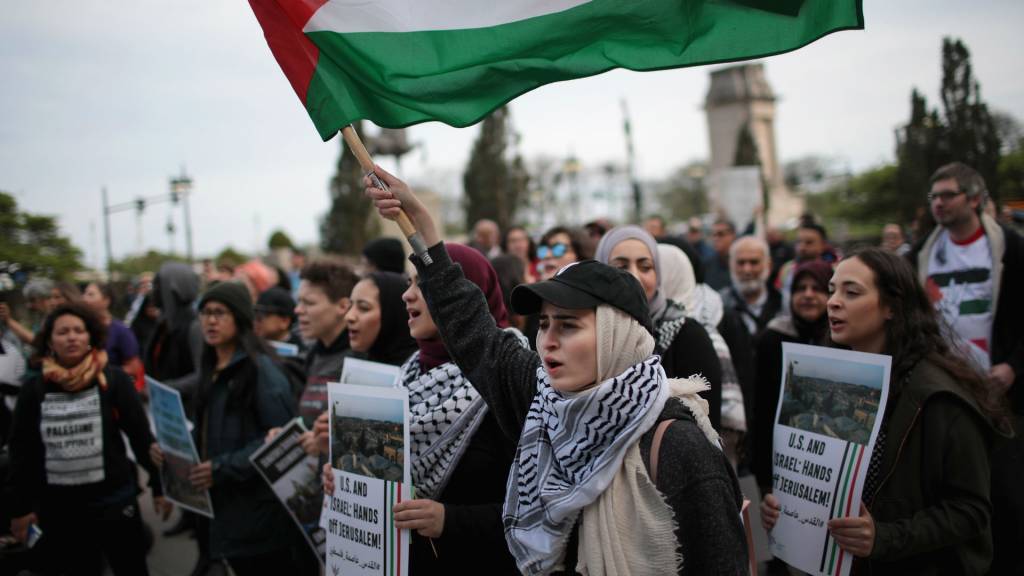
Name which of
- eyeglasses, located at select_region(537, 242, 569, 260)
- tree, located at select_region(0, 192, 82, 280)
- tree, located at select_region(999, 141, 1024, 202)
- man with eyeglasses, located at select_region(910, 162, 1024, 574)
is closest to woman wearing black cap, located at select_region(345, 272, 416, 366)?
eyeglasses, located at select_region(537, 242, 569, 260)

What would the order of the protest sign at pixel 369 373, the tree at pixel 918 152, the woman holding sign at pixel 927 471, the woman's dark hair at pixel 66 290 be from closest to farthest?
the woman holding sign at pixel 927 471 < the protest sign at pixel 369 373 < the woman's dark hair at pixel 66 290 < the tree at pixel 918 152

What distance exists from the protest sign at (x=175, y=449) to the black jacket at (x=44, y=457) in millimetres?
228

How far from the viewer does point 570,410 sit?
2.26 metres

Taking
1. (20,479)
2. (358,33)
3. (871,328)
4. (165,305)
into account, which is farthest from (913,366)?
(165,305)

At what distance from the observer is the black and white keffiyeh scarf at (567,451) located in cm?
215

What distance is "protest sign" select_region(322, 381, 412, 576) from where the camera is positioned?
2746 mm

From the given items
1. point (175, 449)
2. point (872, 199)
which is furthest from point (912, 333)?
point (872, 199)

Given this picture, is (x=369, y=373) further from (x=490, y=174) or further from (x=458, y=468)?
(x=490, y=174)

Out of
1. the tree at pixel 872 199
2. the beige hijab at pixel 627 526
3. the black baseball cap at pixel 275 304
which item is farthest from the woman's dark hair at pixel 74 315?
the tree at pixel 872 199

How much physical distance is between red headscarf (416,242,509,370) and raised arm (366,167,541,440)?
1.30ft

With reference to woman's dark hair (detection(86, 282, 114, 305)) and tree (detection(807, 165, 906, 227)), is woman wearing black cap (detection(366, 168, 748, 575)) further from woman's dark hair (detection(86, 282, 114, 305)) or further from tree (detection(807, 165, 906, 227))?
tree (detection(807, 165, 906, 227))

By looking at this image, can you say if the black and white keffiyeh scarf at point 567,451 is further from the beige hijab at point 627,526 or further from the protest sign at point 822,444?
the protest sign at point 822,444

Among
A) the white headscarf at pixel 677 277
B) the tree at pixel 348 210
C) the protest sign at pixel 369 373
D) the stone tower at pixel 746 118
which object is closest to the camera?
the protest sign at pixel 369 373

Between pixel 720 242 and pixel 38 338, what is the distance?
729 centimetres
